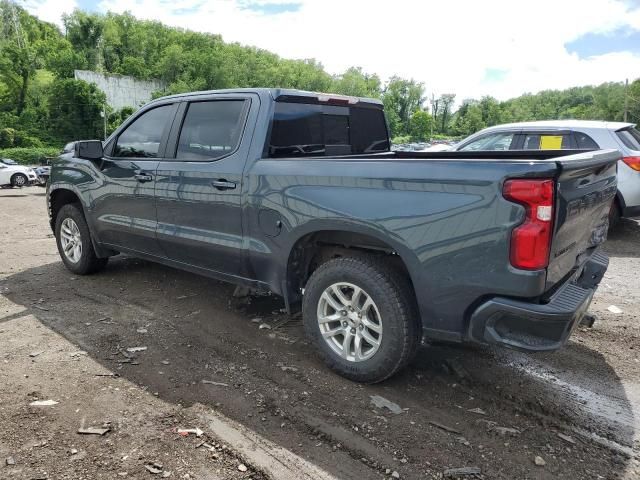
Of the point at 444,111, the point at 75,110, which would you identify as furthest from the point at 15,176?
the point at 444,111

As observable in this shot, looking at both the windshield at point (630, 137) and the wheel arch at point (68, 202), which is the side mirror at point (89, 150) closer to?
the wheel arch at point (68, 202)

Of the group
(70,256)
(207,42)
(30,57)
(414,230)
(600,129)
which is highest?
(207,42)

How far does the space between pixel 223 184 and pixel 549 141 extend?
5361 millimetres

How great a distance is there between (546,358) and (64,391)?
337cm

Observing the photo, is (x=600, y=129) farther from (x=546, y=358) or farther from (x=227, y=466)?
(x=227, y=466)

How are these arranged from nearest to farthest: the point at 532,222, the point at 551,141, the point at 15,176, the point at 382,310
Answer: the point at 532,222
the point at 382,310
the point at 551,141
the point at 15,176

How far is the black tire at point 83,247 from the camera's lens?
550cm

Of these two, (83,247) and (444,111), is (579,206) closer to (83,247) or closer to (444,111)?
(83,247)

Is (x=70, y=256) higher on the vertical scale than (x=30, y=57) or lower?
lower

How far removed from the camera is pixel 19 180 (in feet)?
71.8

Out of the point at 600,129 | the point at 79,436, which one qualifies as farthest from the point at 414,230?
the point at 600,129

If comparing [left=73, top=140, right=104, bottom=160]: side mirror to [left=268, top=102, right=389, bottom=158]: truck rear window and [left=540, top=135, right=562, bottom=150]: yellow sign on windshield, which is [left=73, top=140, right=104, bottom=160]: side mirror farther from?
[left=540, top=135, right=562, bottom=150]: yellow sign on windshield

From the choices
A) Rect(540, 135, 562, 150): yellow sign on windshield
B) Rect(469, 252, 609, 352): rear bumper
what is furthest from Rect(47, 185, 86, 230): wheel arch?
Rect(540, 135, 562, 150): yellow sign on windshield

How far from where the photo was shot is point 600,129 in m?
7.13
